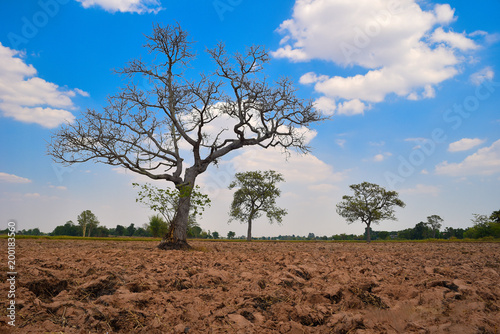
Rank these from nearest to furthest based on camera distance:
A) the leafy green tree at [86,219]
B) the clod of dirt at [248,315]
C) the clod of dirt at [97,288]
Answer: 1. the clod of dirt at [248,315]
2. the clod of dirt at [97,288]
3. the leafy green tree at [86,219]

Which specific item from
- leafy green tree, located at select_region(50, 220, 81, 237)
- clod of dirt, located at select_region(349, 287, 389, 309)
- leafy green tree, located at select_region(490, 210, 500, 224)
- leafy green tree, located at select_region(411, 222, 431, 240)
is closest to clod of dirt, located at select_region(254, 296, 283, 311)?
clod of dirt, located at select_region(349, 287, 389, 309)

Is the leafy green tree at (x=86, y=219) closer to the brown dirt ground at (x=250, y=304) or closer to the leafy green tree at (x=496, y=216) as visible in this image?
the brown dirt ground at (x=250, y=304)

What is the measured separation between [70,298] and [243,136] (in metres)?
12.0

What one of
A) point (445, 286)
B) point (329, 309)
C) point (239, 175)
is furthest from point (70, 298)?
point (239, 175)

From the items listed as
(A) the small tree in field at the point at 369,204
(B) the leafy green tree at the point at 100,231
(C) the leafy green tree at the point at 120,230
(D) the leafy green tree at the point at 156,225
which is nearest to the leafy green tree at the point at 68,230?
(B) the leafy green tree at the point at 100,231

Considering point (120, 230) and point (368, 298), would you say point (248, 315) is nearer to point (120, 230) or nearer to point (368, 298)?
point (368, 298)

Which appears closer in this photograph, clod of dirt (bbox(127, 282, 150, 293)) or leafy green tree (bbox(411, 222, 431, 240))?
clod of dirt (bbox(127, 282, 150, 293))

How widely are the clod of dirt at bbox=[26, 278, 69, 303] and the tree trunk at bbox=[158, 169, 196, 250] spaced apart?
9546 mm

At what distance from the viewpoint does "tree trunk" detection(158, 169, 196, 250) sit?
13.8 meters

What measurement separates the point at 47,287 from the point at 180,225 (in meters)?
10.1

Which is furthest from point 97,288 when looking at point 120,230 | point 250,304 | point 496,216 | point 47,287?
point 120,230

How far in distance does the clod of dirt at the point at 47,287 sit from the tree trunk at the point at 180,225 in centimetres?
955

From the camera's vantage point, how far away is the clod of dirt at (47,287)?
4.03 metres

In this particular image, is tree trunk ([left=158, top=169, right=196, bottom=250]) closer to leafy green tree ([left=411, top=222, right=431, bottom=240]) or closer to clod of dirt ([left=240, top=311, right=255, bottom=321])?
clod of dirt ([left=240, top=311, right=255, bottom=321])
